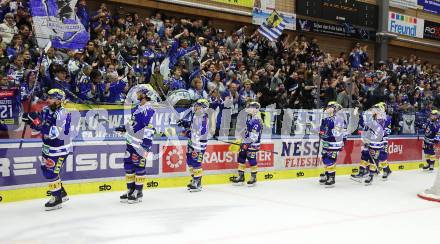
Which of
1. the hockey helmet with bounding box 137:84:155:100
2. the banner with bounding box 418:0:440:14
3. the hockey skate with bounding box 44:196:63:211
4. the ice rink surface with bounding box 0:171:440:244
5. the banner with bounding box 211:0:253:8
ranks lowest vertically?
the ice rink surface with bounding box 0:171:440:244

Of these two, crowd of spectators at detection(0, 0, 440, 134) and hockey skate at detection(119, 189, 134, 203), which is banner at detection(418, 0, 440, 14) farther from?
hockey skate at detection(119, 189, 134, 203)

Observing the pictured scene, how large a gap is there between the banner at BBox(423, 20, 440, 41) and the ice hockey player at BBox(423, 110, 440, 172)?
1485 cm

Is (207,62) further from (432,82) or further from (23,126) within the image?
(432,82)

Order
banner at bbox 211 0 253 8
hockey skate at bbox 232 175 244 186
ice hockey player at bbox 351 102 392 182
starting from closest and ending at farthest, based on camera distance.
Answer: hockey skate at bbox 232 175 244 186 < ice hockey player at bbox 351 102 392 182 < banner at bbox 211 0 253 8

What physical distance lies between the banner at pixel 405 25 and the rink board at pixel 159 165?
1196cm

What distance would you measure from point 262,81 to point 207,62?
5.45 ft

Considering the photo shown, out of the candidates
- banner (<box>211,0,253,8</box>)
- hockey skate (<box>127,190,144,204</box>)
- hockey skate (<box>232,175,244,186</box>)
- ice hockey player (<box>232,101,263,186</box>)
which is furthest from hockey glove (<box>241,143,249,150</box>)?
banner (<box>211,0,253,8</box>)

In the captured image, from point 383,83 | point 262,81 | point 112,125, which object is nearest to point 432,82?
point 383,83

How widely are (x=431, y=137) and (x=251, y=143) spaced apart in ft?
22.1

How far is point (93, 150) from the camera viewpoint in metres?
9.72

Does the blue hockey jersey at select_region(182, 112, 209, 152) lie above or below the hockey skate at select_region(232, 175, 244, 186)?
above

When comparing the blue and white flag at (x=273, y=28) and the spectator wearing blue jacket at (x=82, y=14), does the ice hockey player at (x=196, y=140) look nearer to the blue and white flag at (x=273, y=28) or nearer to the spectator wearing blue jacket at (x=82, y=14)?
the spectator wearing blue jacket at (x=82, y=14)

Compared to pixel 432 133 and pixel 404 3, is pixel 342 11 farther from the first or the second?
pixel 432 133

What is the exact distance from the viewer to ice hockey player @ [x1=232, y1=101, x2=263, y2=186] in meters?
11.2
